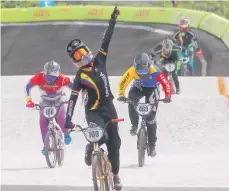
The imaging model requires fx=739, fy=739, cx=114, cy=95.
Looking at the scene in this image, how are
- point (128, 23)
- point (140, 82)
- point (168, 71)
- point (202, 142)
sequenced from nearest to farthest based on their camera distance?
point (140, 82), point (202, 142), point (168, 71), point (128, 23)

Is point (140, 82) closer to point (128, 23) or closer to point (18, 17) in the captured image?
point (128, 23)

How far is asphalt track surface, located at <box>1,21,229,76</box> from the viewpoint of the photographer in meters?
25.4

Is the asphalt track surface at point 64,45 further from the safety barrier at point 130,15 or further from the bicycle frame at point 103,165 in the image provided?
the bicycle frame at point 103,165

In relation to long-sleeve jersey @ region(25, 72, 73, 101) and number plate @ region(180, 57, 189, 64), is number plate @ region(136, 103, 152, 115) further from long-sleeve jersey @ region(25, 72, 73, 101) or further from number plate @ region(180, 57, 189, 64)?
number plate @ region(180, 57, 189, 64)

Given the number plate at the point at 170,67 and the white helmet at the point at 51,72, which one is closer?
the white helmet at the point at 51,72

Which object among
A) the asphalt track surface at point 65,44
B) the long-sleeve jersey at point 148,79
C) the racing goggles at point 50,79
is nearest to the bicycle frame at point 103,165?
the long-sleeve jersey at point 148,79

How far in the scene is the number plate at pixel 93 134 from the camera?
26.7 feet

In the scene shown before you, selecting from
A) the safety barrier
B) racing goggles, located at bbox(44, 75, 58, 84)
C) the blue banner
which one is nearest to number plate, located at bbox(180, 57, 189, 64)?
the safety barrier

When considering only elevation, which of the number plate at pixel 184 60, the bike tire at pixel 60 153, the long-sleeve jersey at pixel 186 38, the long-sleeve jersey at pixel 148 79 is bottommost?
the bike tire at pixel 60 153

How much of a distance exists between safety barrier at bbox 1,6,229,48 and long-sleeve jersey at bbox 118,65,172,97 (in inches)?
559

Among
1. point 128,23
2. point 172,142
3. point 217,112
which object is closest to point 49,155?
point 172,142

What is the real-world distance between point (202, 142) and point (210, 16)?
14092 millimetres

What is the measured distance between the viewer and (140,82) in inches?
464

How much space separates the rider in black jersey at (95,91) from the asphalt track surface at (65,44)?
51.5ft
